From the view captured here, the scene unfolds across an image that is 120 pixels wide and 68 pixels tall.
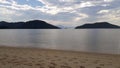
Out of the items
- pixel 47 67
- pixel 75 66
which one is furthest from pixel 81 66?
pixel 47 67

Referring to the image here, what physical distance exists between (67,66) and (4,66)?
3.23 metres

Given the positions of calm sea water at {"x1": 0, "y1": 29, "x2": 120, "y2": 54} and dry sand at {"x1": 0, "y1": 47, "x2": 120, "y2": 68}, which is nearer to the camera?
dry sand at {"x1": 0, "y1": 47, "x2": 120, "y2": 68}

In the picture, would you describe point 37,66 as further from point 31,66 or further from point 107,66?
point 107,66

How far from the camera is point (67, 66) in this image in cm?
881

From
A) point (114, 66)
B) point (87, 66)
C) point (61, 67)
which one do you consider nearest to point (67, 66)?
point (61, 67)

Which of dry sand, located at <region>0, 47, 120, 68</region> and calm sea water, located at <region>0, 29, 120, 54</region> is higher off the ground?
dry sand, located at <region>0, 47, 120, 68</region>

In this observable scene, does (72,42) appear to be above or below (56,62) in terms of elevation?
below

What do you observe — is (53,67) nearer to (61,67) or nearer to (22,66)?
(61,67)

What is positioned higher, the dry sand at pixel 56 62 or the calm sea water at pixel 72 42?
the dry sand at pixel 56 62

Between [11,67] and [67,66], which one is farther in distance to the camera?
[67,66]

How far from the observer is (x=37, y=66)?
8.70 metres

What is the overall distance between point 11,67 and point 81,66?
142 inches

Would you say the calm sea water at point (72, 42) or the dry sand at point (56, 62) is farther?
the calm sea water at point (72, 42)

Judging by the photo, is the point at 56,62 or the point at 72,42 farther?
the point at 72,42
